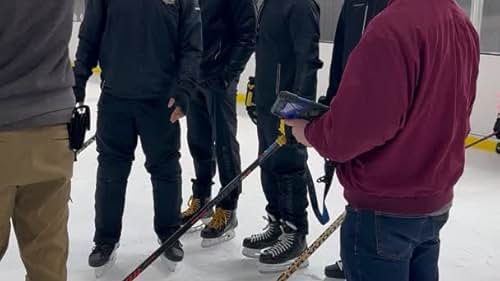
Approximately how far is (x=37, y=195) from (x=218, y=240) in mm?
1318

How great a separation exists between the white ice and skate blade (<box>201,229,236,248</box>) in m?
0.02

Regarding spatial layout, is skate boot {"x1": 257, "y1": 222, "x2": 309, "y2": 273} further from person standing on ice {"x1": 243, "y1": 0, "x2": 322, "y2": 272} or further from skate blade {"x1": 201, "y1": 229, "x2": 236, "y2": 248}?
skate blade {"x1": 201, "y1": 229, "x2": 236, "y2": 248}

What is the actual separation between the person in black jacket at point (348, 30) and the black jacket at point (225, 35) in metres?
0.72

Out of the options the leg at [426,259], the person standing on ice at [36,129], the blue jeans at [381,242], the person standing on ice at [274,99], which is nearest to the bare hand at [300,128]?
the blue jeans at [381,242]

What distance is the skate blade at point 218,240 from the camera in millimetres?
2576

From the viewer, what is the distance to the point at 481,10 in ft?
15.5

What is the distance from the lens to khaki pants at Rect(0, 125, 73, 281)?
1293mm

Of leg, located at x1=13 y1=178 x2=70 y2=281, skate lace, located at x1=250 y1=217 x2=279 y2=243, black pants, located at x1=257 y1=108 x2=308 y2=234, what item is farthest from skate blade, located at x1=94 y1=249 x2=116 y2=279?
leg, located at x1=13 y1=178 x2=70 y2=281

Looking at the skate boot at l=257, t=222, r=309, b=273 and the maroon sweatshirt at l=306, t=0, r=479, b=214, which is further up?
the maroon sweatshirt at l=306, t=0, r=479, b=214

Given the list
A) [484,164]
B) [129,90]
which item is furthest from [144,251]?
[484,164]

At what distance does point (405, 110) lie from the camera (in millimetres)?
1129

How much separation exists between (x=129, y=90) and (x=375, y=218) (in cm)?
Answer: 114

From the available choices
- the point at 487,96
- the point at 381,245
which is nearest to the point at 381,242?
the point at 381,245

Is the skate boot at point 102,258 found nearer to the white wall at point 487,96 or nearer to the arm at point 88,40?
the arm at point 88,40
